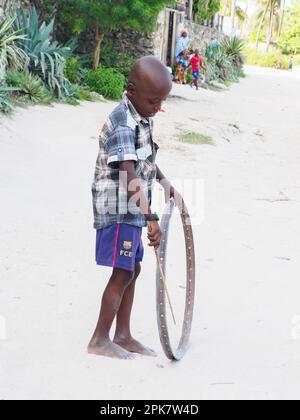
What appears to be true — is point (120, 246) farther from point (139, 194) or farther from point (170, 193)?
point (170, 193)

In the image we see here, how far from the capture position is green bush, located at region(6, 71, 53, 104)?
9.84 metres

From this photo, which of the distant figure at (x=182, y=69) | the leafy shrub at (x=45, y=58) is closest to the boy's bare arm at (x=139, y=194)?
the leafy shrub at (x=45, y=58)

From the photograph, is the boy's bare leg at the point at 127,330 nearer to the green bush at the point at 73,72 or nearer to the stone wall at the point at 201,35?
the green bush at the point at 73,72

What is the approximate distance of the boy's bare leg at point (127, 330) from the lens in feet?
10.4

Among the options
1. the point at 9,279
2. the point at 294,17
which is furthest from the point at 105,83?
the point at 294,17

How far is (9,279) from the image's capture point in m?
4.01

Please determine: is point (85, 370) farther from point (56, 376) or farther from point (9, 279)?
point (9, 279)

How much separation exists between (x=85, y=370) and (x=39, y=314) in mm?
747

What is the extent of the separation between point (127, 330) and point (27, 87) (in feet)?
24.5

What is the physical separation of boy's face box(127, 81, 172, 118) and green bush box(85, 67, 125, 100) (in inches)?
390

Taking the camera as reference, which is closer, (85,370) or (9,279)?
(85,370)

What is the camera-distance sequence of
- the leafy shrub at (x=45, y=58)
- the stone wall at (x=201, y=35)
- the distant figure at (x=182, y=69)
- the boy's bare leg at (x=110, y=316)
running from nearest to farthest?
the boy's bare leg at (x=110, y=316) < the leafy shrub at (x=45, y=58) < the distant figure at (x=182, y=69) < the stone wall at (x=201, y=35)

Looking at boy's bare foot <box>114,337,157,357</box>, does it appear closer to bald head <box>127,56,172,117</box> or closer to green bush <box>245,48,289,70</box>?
bald head <box>127,56,172,117</box>

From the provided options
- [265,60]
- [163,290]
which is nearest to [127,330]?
[163,290]
